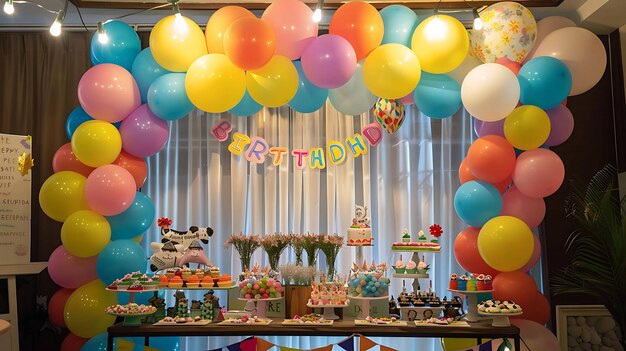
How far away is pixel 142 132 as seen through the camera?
159 inches

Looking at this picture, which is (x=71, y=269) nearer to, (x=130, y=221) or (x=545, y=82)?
(x=130, y=221)

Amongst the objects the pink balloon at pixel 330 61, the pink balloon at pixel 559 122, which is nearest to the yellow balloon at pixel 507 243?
the pink balloon at pixel 559 122

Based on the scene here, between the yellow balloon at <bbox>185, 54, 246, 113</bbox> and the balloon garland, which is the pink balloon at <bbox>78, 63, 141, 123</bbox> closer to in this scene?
the balloon garland

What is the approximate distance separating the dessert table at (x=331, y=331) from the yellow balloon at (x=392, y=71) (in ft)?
4.68

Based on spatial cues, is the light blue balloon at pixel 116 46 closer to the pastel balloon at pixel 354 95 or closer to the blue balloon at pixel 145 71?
the blue balloon at pixel 145 71

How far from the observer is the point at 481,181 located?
4023 millimetres

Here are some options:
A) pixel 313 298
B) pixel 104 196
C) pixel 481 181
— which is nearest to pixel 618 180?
pixel 481 181

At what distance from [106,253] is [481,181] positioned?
2419mm

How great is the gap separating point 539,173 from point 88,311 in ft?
9.56

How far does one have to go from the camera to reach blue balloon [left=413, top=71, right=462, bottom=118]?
403 cm

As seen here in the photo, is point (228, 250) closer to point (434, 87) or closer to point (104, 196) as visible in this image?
point (104, 196)

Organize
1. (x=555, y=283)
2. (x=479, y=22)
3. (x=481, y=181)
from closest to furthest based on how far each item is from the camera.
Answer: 1. (x=479, y=22)
2. (x=481, y=181)
3. (x=555, y=283)

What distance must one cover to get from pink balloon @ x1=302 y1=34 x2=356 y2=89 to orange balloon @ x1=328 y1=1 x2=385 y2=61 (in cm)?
10

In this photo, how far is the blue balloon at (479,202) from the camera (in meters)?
3.94
